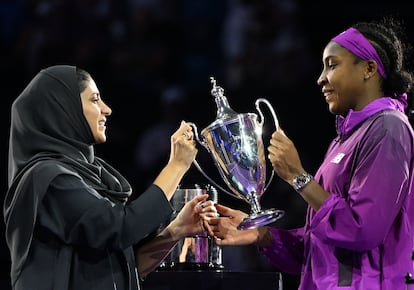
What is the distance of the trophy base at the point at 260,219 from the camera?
2.58m

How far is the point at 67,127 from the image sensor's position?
8.03 ft

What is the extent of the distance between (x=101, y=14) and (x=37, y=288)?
3097 mm

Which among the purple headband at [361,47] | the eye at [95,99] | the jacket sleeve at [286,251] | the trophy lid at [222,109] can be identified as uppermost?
the purple headband at [361,47]

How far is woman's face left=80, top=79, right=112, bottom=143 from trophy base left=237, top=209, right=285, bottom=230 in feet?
1.55

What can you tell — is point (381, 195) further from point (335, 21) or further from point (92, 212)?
point (335, 21)

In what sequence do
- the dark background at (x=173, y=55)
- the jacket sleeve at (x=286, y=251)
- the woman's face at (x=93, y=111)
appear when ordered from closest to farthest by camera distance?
the woman's face at (x=93, y=111), the jacket sleeve at (x=286, y=251), the dark background at (x=173, y=55)

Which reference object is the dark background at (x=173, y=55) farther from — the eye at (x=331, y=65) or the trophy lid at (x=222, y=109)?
the eye at (x=331, y=65)

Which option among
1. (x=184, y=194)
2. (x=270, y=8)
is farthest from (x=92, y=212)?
(x=270, y=8)

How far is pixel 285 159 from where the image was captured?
2596mm

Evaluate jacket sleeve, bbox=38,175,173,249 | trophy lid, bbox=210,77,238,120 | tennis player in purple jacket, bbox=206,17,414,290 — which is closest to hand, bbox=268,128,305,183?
tennis player in purple jacket, bbox=206,17,414,290

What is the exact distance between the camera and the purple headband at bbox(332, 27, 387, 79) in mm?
2600

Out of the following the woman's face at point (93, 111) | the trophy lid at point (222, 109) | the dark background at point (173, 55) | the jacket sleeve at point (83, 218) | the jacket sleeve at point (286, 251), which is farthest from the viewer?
the dark background at point (173, 55)

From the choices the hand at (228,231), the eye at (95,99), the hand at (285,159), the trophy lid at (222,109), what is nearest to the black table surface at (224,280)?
the hand at (228,231)

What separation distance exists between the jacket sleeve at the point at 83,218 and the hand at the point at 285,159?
0.45 m
